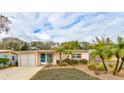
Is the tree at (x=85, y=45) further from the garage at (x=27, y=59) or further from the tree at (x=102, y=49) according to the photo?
the garage at (x=27, y=59)

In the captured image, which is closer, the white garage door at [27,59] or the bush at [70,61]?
the bush at [70,61]

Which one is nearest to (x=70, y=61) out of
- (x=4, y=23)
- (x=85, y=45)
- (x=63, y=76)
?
(x=85, y=45)

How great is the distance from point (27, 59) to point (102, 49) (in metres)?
5.95

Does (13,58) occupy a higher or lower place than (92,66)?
higher

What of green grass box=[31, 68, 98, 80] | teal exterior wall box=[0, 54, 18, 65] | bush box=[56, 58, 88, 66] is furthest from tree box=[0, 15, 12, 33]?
bush box=[56, 58, 88, 66]

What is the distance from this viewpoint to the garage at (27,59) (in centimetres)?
1458

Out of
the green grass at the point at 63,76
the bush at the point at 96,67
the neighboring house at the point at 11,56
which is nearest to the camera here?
the green grass at the point at 63,76

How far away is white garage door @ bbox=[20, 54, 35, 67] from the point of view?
47.9 ft

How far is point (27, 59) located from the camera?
14.9 m

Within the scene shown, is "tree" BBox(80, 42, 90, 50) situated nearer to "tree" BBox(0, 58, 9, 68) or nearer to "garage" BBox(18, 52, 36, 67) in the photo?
"garage" BBox(18, 52, 36, 67)

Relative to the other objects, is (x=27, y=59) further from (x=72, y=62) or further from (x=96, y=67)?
(x=96, y=67)

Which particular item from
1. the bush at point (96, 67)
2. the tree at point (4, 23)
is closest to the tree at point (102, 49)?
the bush at point (96, 67)
